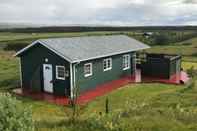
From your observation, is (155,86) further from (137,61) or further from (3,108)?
(3,108)

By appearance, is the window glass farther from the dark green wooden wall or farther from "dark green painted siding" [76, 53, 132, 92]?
the dark green wooden wall

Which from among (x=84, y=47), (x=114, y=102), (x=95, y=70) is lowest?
(x=114, y=102)

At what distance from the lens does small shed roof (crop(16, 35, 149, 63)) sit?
20688 mm

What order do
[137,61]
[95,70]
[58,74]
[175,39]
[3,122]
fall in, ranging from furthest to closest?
[175,39], [137,61], [95,70], [58,74], [3,122]

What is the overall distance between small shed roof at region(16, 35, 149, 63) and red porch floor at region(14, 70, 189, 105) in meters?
2.44

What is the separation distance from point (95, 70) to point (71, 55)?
305cm

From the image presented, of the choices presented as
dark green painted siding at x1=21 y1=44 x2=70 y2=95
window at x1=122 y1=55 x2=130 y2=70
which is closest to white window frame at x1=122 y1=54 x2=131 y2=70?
window at x1=122 y1=55 x2=130 y2=70

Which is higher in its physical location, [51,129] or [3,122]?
[3,122]

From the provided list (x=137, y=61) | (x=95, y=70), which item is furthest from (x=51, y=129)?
(x=137, y=61)

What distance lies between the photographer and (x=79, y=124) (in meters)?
9.89

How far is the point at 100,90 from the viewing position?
74.4 ft

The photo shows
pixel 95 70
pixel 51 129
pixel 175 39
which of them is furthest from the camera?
pixel 175 39

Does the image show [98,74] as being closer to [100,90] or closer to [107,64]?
[100,90]

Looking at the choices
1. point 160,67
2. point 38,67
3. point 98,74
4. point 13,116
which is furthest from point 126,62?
point 13,116
